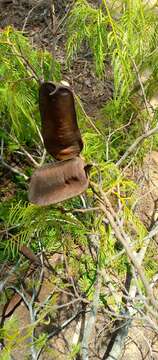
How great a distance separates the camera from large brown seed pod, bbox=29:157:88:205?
3.05 feet

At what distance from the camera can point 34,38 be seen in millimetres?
3049

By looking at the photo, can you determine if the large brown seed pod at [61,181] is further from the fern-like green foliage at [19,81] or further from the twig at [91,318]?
the twig at [91,318]

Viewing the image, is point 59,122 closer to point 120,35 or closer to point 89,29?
point 120,35

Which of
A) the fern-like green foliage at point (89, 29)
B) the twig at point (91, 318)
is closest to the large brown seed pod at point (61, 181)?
the fern-like green foliage at point (89, 29)

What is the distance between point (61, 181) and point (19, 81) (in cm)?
59

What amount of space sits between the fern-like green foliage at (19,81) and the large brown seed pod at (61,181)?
467mm

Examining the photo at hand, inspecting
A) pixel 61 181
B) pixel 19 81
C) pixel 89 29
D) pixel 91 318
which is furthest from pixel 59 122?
pixel 91 318

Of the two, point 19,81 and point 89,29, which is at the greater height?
point 89,29

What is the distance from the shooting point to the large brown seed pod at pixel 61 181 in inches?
36.5

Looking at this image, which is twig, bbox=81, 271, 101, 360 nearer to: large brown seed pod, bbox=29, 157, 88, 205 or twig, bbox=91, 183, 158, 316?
twig, bbox=91, 183, 158, 316

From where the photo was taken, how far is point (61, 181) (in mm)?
928

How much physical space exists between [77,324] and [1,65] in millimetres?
994

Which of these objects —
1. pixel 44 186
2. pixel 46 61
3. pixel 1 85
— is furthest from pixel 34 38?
pixel 44 186

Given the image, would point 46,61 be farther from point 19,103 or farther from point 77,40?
point 19,103
